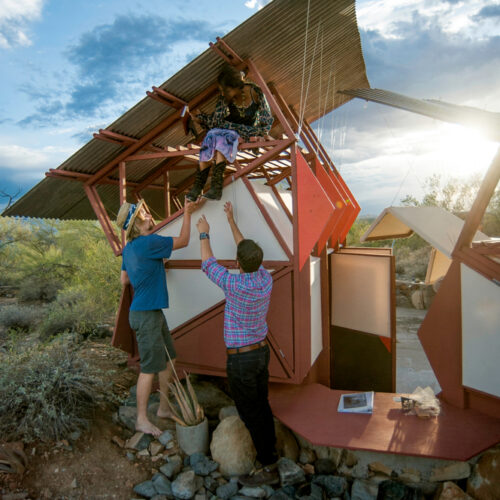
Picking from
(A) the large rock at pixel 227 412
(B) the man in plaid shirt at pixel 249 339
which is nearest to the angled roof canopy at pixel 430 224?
(B) the man in plaid shirt at pixel 249 339

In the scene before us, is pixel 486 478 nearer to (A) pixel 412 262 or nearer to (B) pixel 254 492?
(B) pixel 254 492

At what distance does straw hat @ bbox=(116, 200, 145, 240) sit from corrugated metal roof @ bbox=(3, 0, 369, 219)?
1286 mm

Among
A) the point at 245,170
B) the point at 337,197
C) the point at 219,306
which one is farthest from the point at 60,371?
the point at 337,197

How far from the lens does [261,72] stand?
5770 mm

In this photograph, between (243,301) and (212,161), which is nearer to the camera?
(243,301)

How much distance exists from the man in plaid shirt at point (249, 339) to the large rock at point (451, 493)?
153cm

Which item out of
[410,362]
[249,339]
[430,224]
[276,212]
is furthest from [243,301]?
[410,362]

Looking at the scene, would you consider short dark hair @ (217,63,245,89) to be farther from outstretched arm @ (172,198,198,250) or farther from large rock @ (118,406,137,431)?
large rock @ (118,406,137,431)

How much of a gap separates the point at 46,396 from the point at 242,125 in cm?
411

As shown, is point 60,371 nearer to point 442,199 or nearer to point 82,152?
point 82,152

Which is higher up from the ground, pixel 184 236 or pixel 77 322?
pixel 184 236

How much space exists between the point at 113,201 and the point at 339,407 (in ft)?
19.9

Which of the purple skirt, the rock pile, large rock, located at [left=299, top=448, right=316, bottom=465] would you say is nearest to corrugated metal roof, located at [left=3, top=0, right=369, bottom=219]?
the purple skirt

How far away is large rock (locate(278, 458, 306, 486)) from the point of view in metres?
3.88
